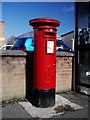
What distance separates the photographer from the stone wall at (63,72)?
696 cm

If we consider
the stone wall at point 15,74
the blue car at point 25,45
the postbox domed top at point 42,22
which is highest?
the postbox domed top at point 42,22

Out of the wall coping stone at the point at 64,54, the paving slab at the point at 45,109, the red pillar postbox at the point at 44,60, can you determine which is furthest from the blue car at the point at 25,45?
the red pillar postbox at the point at 44,60

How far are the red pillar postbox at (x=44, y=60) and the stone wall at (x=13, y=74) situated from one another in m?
0.75

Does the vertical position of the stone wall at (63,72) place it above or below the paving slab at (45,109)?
above

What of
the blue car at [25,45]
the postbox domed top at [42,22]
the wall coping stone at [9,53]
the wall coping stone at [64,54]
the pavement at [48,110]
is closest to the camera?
the pavement at [48,110]

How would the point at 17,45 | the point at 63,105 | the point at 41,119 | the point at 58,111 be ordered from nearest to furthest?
the point at 41,119 < the point at 58,111 < the point at 63,105 < the point at 17,45

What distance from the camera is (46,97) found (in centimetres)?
558

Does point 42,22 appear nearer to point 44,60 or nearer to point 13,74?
point 44,60

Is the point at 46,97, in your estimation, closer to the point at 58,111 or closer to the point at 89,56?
the point at 58,111

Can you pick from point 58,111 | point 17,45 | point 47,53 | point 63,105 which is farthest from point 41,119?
point 17,45

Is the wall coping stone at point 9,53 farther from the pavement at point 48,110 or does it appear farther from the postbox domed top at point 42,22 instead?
the pavement at point 48,110

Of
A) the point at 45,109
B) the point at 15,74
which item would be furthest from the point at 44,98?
the point at 15,74

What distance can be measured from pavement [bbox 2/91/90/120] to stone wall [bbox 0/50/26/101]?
0.82 feet

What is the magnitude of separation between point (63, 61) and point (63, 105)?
1.68 metres
